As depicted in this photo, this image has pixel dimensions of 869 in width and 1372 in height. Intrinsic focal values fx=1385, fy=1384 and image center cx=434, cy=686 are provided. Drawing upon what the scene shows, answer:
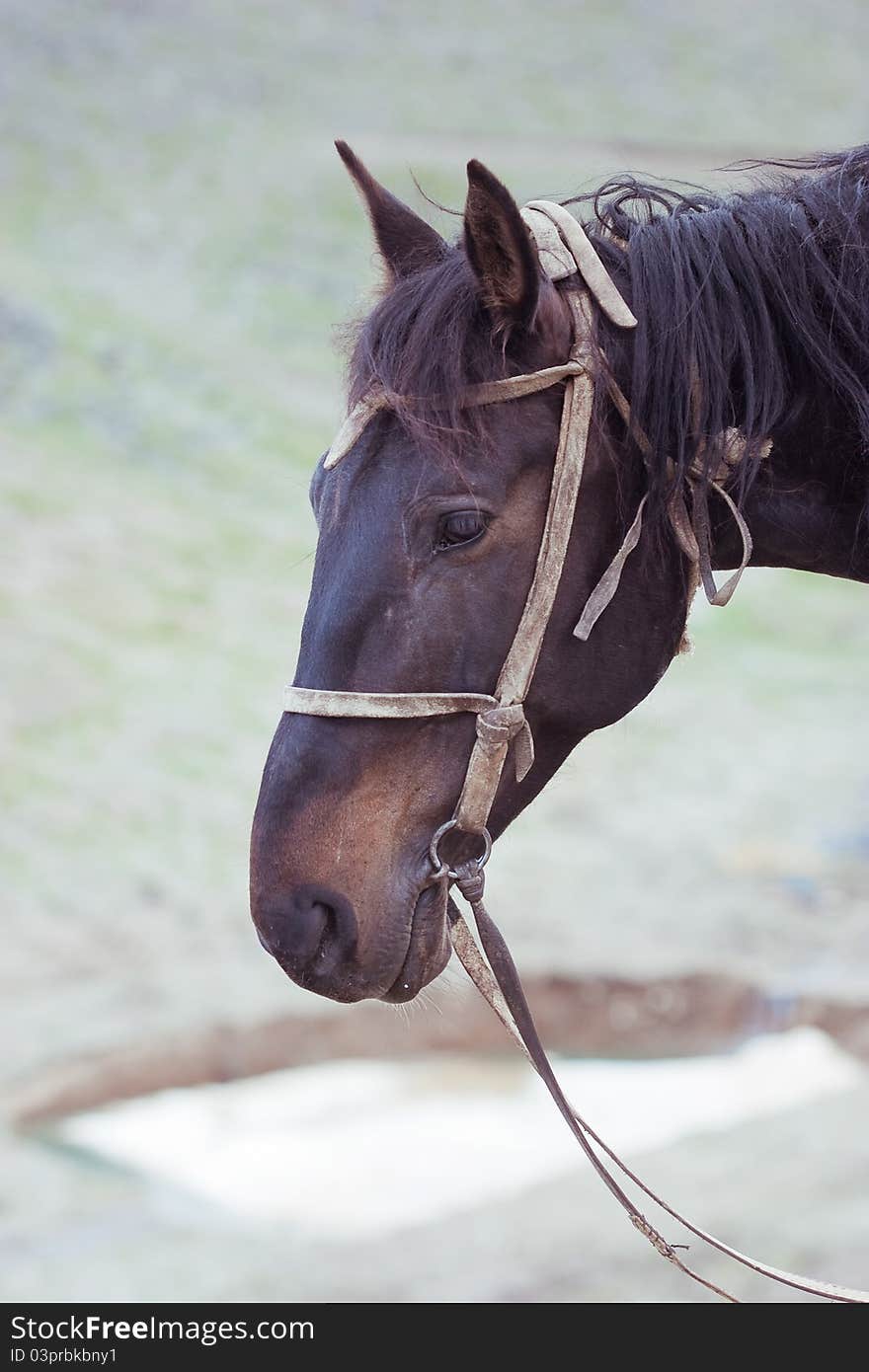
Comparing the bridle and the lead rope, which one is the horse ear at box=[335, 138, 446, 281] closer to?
the bridle

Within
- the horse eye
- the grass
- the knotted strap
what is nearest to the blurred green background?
the grass

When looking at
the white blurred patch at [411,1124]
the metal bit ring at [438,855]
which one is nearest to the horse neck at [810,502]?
the metal bit ring at [438,855]

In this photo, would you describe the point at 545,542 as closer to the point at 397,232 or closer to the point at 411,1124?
the point at 397,232

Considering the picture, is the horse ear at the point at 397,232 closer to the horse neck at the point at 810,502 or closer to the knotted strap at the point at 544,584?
the knotted strap at the point at 544,584

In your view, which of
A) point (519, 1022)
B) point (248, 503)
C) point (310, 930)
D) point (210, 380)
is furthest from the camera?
point (210, 380)

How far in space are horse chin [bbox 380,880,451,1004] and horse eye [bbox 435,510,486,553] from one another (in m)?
0.46

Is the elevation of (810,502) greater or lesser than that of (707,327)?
lesser

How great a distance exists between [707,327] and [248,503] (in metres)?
13.9

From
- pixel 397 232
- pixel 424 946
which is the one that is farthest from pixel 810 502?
pixel 424 946

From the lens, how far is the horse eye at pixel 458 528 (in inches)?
71.1

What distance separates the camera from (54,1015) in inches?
302

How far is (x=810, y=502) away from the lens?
2.01 meters

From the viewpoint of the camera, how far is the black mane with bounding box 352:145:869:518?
1.84 m
